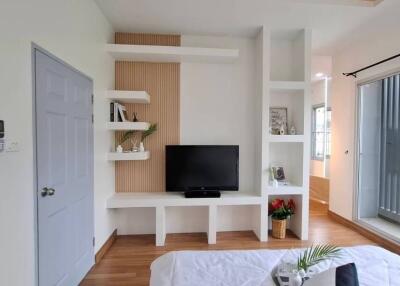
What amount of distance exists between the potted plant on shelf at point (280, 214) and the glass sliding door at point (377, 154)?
1120mm

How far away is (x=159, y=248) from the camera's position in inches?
122

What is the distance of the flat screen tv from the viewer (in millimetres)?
3320

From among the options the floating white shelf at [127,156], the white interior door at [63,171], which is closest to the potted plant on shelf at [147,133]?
the floating white shelf at [127,156]

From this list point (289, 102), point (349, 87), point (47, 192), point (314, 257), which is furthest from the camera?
point (349, 87)

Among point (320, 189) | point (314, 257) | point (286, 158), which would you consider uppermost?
point (286, 158)

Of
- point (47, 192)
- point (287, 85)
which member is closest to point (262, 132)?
point (287, 85)

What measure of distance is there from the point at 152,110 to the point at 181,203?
4.32ft

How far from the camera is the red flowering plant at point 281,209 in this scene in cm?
342

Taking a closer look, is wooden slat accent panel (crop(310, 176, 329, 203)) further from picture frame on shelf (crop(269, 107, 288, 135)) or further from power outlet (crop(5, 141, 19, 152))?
power outlet (crop(5, 141, 19, 152))

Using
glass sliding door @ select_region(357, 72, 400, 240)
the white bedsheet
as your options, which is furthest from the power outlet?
glass sliding door @ select_region(357, 72, 400, 240)

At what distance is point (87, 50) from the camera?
247 centimetres

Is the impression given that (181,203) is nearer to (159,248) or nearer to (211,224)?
(211,224)

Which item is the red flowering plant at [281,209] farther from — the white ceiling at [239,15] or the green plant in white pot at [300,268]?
Result: the white ceiling at [239,15]

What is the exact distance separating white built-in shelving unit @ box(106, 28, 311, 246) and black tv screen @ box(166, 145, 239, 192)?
167mm
